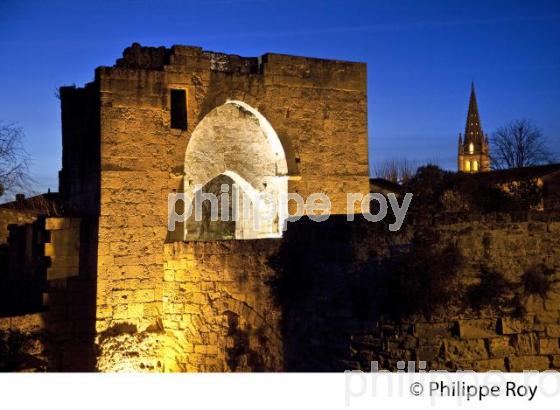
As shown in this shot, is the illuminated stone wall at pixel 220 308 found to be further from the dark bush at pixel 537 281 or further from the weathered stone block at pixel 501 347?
the dark bush at pixel 537 281

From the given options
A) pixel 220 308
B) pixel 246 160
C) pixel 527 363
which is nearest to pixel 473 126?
pixel 246 160

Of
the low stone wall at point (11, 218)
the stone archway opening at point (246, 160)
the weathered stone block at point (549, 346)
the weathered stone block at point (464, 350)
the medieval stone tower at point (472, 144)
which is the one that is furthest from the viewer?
the medieval stone tower at point (472, 144)

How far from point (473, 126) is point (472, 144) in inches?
112

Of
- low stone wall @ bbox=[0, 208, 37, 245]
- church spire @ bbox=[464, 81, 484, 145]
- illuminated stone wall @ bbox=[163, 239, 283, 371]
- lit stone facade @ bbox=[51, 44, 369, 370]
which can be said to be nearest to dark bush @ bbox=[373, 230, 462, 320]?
illuminated stone wall @ bbox=[163, 239, 283, 371]

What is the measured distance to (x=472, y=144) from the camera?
59531mm

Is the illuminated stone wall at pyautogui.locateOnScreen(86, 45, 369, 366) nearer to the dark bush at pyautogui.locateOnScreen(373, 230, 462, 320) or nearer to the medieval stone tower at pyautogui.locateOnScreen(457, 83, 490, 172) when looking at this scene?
the dark bush at pyautogui.locateOnScreen(373, 230, 462, 320)

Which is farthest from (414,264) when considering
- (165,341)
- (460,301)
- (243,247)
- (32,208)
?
(32,208)

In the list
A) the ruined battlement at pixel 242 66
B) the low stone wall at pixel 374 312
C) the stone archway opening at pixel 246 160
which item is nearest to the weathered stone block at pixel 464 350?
the low stone wall at pixel 374 312

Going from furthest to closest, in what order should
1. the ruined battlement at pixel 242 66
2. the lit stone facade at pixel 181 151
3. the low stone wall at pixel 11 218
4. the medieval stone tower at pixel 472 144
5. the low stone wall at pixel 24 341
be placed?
the medieval stone tower at pixel 472 144, the low stone wall at pixel 11 218, the ruined battlement at pixel 242 66, the lit stone facade at pixel 181 151, the low stone wall at pixel 24 341

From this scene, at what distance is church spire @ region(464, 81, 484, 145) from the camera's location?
60.0m

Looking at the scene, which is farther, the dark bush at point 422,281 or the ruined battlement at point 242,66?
the ruined battlement at point 242,66

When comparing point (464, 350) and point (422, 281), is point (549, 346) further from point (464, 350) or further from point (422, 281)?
point (422, 281)

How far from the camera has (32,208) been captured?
17016mm

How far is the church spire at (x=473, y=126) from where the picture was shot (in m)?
60.0
